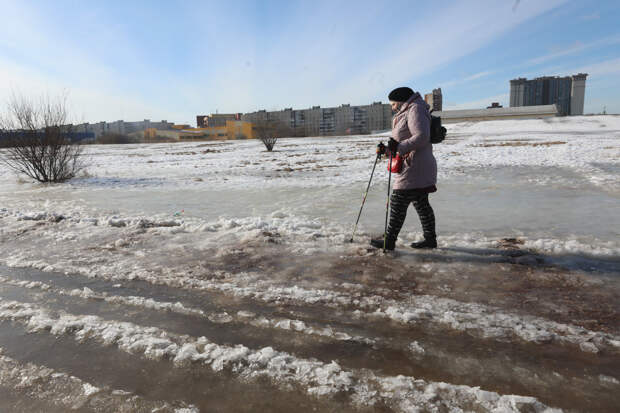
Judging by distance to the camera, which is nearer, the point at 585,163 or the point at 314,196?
the point at 314,196

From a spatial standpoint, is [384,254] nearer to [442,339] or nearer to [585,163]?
[442,339]

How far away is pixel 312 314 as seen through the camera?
8.96 feet

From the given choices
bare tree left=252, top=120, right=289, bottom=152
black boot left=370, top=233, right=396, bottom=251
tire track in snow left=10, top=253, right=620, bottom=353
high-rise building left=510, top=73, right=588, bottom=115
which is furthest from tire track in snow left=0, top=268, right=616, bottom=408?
high-rise building left=510, top=73, right=588, bottom=115

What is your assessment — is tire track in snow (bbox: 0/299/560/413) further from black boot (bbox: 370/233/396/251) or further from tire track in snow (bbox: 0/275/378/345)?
black boot (bbox: 370/233/396/251)

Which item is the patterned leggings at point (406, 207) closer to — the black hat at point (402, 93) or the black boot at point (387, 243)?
the black boot at point (387, 243)

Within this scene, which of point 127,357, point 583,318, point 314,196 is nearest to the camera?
point 127,357

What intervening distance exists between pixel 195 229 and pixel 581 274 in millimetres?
4872

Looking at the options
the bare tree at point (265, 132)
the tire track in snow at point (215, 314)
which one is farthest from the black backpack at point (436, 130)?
the bare tree at point (265, 132)

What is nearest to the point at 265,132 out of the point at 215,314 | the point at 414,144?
the point at 414,144

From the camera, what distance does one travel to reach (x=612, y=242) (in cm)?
404

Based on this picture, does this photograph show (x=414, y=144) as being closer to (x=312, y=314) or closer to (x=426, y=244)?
(x=426, y=244)

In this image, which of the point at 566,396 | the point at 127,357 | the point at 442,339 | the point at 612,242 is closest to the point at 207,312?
the point at 127,357

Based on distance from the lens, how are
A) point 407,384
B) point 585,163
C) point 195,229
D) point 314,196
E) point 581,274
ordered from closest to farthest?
point 407,384 → point 581,274 → point 195,229 → point 314,196 → point 585,163

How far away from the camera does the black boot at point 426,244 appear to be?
405cm
